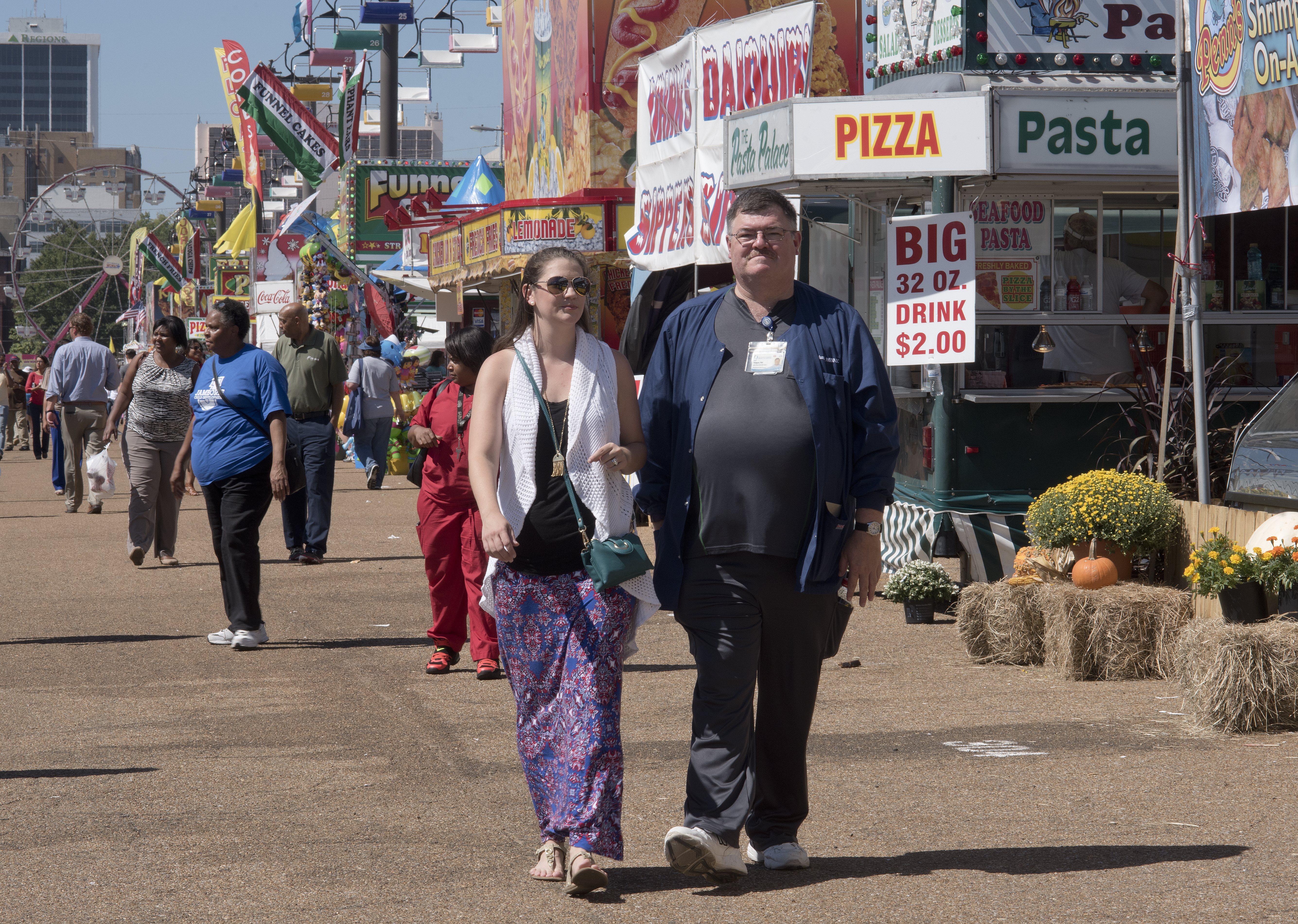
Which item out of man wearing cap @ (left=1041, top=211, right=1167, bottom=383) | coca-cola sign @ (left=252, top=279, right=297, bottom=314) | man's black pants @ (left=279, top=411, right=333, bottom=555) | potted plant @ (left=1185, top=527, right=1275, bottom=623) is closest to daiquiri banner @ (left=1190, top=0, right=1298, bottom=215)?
potted plant @ (left=1185, top=527, right=1275, bottom=623)

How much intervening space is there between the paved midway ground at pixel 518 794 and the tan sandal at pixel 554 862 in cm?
6

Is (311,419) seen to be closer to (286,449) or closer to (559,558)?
(286,449)

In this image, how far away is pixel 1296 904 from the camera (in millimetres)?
4270

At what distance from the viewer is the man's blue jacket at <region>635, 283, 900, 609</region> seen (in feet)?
14.9

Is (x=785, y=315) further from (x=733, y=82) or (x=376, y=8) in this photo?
(x=376, y=8)

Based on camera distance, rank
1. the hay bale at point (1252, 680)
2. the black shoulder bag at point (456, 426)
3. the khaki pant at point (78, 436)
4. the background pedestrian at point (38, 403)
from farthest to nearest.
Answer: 1. the background pedestrian at point (38, 403)
2. the khaki pant at point (78, 436)
3. the black shoulder bag at point (456, 426)
4. the hay bale at point (1252, 680)

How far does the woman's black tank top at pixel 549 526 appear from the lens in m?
4.63

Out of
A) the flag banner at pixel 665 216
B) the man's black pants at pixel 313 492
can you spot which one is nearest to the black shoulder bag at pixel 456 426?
the man's black pants at pixel 313 492

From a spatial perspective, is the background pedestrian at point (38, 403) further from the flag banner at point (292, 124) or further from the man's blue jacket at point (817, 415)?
the man's blue jacket at point (817, 415)

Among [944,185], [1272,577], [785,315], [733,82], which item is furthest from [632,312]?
[785,315]

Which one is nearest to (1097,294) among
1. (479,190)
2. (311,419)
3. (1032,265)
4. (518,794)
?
(1032,265)

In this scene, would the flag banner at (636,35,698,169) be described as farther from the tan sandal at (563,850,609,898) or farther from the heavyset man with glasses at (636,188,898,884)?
the tan sandal at (563,850,609,898)

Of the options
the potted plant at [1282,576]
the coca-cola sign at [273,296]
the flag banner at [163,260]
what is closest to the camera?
the potted plant at [1282,576]

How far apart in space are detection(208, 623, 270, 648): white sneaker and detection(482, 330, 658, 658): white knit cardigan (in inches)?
177
